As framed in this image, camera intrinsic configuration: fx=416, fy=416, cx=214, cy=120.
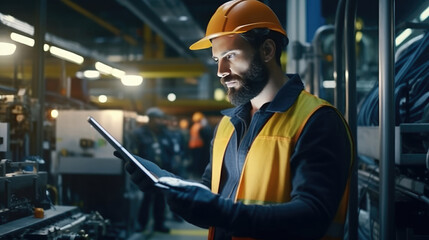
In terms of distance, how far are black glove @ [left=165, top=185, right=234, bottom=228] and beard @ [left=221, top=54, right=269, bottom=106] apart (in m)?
0.53

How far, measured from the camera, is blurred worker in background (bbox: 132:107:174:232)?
20.5 feet

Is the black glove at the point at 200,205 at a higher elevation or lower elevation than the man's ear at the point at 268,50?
lower

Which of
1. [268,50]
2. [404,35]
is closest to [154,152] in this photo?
[404,35]

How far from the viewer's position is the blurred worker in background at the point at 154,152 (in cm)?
624

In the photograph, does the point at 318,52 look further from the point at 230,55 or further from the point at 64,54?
the point at 64,54

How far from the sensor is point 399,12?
130 inches

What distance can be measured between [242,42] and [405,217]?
118 centimetres

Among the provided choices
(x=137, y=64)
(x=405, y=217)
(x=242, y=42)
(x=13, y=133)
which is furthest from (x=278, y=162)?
(x=137, y=64)

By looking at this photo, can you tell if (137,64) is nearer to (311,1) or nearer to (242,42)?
(311,1)

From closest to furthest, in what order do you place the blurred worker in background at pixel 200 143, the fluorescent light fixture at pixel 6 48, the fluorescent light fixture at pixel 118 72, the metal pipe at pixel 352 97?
1. the metal pipe at pixel 352 97
2. the fluorescent light fixture at pixel 6 48
3. the fluorescent light fixture at pixel 118 72
4. the blurred worker in background at pixel 200 143

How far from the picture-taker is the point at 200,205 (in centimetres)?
140

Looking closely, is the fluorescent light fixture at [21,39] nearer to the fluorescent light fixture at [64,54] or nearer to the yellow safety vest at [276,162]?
the fluorescent light fixture at [64,54]

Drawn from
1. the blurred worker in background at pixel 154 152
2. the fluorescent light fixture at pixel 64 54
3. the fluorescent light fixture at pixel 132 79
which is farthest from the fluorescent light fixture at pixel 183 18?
the blurred worker in background at pixel 154 152

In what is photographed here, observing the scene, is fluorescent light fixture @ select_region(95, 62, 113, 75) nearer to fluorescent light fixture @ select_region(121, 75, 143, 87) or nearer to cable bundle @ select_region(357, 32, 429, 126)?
fluorescent light fixture @ select_region(121, 75, 143, 87)
